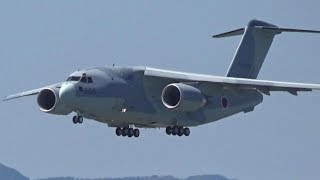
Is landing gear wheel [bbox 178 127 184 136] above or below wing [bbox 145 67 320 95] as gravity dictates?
below

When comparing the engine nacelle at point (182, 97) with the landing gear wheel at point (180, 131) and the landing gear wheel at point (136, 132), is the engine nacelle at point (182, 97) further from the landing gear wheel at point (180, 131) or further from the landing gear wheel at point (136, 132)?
the landing gear wheel at point (136, 132)

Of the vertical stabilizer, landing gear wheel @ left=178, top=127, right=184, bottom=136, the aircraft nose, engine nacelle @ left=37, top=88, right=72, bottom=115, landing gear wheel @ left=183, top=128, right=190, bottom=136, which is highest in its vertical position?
the aircraft nose

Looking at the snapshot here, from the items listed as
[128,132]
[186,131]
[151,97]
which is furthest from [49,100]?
[186,131]

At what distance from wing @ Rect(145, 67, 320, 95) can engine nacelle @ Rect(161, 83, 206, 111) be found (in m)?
0.62

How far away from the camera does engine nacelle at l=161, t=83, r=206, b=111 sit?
3753cm

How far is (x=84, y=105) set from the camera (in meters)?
36.3

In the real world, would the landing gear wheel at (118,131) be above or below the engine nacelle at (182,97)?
below

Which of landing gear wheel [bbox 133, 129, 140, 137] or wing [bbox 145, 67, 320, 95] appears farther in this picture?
landing gear wheel [bbox 133, 129, 140, 137]

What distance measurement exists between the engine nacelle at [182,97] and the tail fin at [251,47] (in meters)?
4.50

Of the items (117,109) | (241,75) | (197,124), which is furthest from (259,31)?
(117,109)

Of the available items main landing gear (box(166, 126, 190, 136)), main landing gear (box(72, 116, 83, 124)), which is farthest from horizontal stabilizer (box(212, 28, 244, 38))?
main landing gear (box(72, 116, 83, 124))

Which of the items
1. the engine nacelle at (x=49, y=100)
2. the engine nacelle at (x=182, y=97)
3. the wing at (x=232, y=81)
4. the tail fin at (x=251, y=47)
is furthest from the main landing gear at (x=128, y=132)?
the tail fin at (x=251, y=47)

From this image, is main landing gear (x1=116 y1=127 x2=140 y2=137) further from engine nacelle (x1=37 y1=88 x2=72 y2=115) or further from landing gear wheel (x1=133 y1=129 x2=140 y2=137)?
engine nacelle (x1=37 y1=88 x2=72 y2=115)

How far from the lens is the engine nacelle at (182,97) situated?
123 ft
